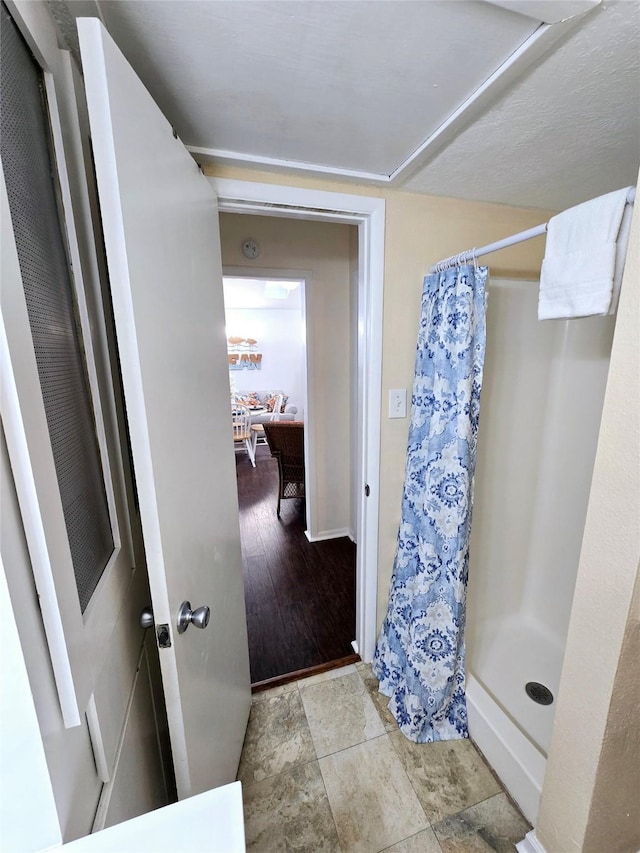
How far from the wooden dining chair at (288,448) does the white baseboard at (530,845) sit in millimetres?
2383

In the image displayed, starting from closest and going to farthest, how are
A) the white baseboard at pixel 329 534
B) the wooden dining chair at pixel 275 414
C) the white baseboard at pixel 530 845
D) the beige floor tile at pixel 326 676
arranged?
the white baseboard at pixel 530 845 < the beige floor tile at pixel 326 676 < the white baseboard at pixel 329 534 < the wooden dining chair at pixel 275 414

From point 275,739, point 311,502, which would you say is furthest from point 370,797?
point 311,502

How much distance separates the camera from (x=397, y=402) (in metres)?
1.47

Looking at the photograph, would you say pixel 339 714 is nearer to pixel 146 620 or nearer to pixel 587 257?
pixel 146 620

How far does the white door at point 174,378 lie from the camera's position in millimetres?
561

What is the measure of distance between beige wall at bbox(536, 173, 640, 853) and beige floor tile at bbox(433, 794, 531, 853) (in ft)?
0.52

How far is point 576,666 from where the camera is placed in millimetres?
836

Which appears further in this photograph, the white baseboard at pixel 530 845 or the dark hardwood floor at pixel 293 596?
the dark hardwood floor at pixel 293 596

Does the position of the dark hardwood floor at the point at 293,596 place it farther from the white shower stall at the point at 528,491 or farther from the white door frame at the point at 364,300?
the white shower stall at the point at 528,491

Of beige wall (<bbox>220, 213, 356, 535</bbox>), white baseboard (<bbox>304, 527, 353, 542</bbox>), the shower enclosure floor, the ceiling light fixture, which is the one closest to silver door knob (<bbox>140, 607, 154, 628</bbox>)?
the shower enclosure floor

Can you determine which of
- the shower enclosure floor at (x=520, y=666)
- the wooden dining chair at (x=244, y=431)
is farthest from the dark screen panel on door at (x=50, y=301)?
the wooden dining chair at (x=244, y=431)

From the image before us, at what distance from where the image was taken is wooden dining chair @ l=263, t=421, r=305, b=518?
2990 millimetres

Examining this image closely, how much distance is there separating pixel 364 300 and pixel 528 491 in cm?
134

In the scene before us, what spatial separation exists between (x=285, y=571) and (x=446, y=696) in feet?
4.29
